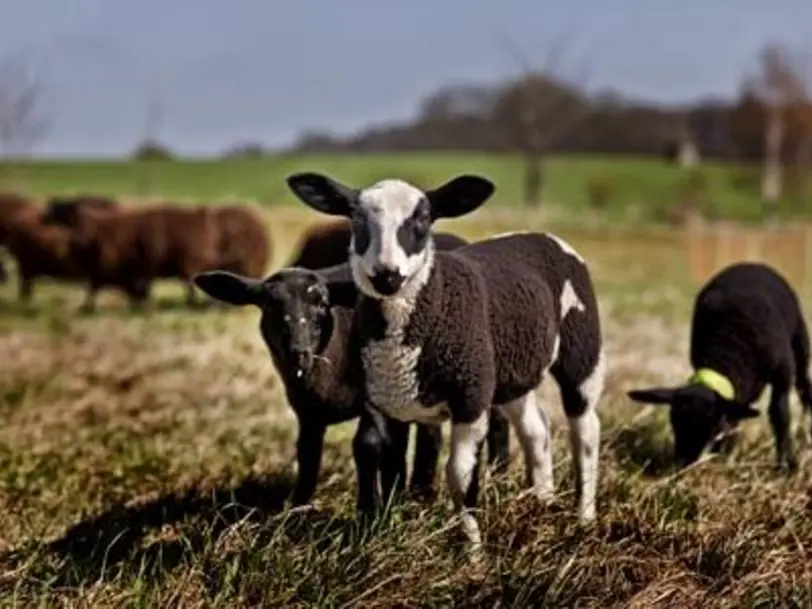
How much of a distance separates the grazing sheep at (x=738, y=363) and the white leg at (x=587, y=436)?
147cm

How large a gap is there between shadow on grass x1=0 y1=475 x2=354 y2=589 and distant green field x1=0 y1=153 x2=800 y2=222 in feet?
134

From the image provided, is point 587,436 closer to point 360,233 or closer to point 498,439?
point 498,439

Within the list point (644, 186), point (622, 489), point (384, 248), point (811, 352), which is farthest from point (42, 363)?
point (644, 186)

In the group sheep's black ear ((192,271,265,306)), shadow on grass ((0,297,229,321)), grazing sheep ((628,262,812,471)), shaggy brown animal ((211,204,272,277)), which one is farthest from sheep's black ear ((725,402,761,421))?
shaggy brown animal ((211,204,272,277))

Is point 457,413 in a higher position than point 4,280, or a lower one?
higher

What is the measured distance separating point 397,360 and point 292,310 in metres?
0.49

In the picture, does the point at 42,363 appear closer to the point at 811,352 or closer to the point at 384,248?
Result: the point at 811,352

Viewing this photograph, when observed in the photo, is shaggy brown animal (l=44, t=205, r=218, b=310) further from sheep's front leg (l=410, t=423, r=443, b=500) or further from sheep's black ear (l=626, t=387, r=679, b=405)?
sheep's front leg (l=410, t=423, r=443, b=500)

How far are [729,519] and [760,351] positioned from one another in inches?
96.2

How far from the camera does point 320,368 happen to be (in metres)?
6.23

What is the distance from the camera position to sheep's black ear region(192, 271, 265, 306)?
5.82 meters

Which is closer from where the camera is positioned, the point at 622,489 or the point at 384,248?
the point at 384,248

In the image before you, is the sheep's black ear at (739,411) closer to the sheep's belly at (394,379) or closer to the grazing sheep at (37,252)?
the sheep's belly at (394,379)

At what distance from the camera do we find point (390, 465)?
21.3 ft
